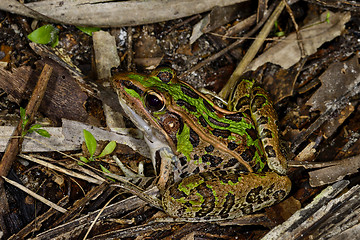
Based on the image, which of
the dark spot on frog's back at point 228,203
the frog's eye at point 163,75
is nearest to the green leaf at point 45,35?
the frog's eye at point 163,75

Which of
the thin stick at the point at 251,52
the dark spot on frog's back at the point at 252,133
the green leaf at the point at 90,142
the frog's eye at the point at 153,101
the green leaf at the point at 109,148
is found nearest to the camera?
the frog's eye at the point at 153,101

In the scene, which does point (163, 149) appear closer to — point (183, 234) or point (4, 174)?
point (183, 234)

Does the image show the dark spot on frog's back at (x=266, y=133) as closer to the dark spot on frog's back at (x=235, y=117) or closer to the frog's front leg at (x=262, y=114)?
the frog's front leg at (x=262, y=114)

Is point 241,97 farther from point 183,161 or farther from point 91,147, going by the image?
point 91,147

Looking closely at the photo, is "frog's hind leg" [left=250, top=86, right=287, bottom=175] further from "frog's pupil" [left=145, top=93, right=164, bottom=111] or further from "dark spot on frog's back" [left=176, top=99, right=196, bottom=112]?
"frog's pupil" [left=145, top=93, right=164, bottom=111]

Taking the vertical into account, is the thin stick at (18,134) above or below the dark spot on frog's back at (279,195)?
above

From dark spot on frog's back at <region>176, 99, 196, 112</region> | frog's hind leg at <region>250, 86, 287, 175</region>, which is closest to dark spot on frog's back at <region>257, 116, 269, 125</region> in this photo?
frog's hind leg at <region>250, 86, 287, 175</region>

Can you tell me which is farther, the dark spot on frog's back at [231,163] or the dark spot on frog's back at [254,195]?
the dark spot on frog's back at [231,163]

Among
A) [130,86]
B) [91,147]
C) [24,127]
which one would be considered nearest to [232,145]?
[130,86]
